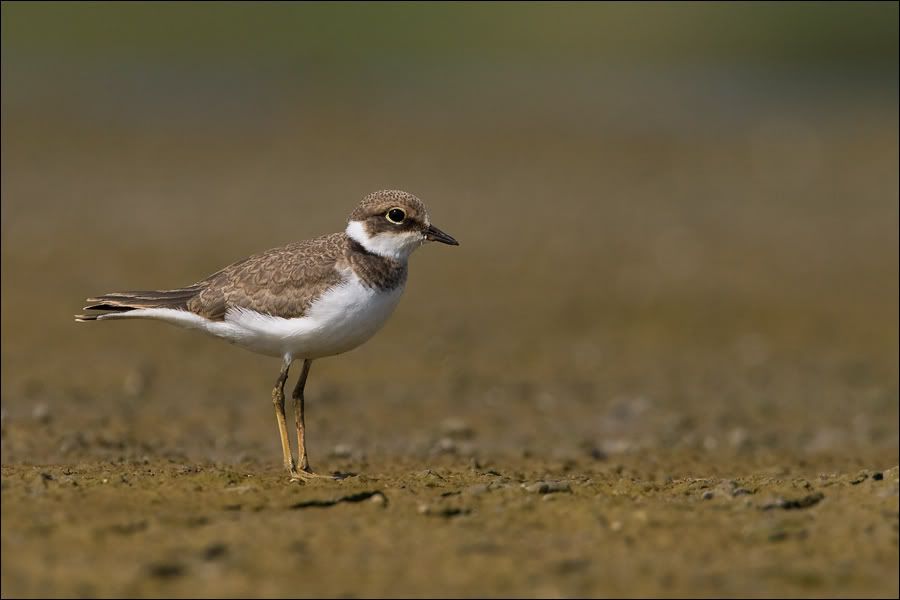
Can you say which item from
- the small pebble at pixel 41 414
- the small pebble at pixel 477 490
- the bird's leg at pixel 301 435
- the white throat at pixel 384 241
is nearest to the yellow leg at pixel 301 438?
the bird's leg at pixel 301 435

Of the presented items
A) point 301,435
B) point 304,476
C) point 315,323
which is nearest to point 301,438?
point 301,435

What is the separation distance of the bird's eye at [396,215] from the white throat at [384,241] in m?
0.10

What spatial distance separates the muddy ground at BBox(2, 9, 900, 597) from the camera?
20.5 ft

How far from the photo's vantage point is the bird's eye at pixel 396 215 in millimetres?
8926

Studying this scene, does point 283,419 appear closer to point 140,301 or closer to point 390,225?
point 140,301

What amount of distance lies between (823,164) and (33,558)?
2507 cm

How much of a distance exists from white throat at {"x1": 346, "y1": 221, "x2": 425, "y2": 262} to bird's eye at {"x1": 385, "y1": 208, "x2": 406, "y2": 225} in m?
0.10

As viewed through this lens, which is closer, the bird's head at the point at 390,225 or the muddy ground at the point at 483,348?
the muddy ground at the point at 483,348

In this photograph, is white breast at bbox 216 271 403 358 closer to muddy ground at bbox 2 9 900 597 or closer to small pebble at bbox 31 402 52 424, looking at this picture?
muddy ground at bbox 2 9 900 597

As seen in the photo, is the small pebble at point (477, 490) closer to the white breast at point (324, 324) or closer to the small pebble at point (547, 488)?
the small pebble at point (547, 488)

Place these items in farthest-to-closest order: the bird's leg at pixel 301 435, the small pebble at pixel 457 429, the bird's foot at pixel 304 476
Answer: the small pebble at pixel 457 429 → the bird's leg at pixel 301 435 → the bird's foot at pixel 304 476

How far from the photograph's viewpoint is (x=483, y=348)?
53.4 ft

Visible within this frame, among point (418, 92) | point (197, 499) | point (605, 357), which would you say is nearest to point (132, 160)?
point (418, 92)

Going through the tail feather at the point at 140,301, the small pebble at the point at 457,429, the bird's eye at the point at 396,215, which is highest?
the bird's eye at the point at 396,215
